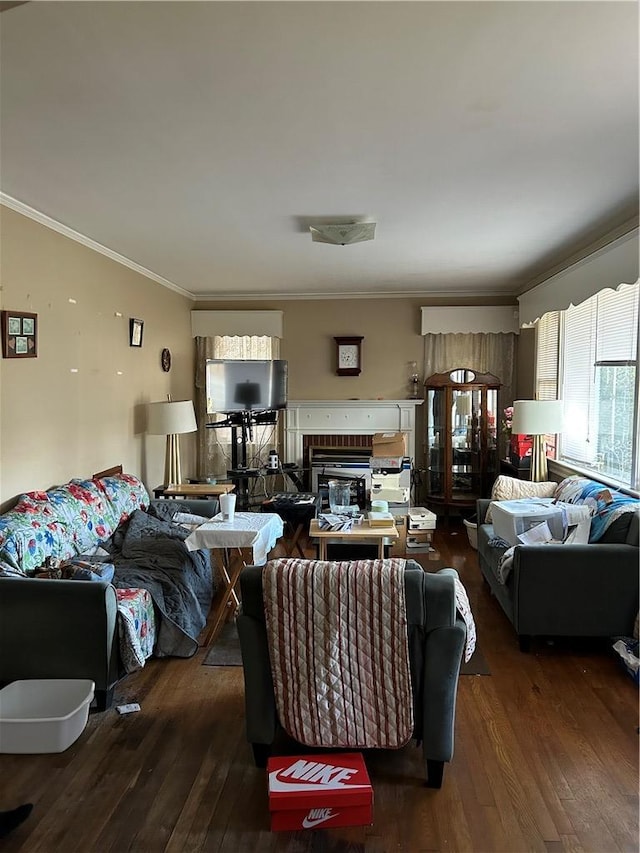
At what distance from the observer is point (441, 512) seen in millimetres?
6836

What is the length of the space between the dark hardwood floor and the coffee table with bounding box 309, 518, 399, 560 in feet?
3.57

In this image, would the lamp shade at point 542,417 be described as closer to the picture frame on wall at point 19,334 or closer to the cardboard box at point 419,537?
the cardboard box at point 419,537

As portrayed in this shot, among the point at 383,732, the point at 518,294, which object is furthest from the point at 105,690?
the point at 518,294

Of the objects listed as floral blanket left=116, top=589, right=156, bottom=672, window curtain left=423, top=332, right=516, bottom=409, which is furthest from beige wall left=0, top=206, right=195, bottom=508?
window curtain left=423, top=332, right=516, bottom=409

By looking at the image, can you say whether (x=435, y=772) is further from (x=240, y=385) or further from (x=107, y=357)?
(x=240, y=385)

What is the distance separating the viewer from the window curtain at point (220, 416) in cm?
720

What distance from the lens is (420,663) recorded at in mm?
2281

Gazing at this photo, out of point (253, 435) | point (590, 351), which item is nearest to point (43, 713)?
point (590, 351)

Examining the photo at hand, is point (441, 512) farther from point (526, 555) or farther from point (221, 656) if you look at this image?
point (221, 656)

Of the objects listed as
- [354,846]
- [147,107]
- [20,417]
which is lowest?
[354,846]

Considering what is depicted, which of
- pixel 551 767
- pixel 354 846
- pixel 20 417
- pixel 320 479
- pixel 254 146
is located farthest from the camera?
pixel 320 479

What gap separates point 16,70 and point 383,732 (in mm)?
2685

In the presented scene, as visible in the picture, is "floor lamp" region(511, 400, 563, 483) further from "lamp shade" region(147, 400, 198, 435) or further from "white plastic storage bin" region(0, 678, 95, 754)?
"white plastic storage bin" region(0, 678, 95, 754)

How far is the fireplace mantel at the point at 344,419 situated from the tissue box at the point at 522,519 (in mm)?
2867
